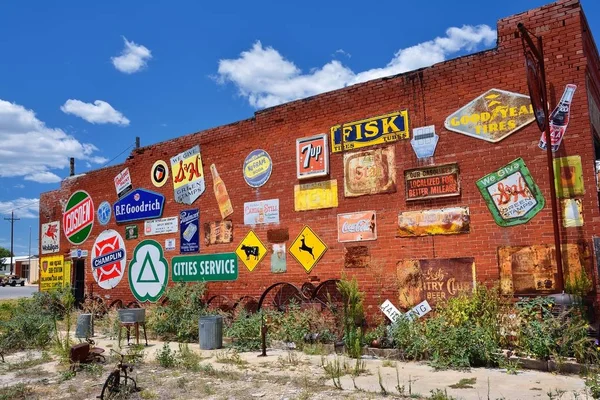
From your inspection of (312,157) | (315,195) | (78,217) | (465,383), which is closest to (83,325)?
(78,217)

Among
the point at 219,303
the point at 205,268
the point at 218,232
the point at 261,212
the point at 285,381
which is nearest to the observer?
the point at 285,381

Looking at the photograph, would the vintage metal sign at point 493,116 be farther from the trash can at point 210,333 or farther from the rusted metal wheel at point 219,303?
the rusted metal wheel at point 219,303

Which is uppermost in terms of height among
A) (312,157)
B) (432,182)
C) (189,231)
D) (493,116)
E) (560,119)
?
(493,116)

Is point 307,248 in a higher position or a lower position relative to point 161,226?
lower

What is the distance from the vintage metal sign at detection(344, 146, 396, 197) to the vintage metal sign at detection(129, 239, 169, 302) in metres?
7.00

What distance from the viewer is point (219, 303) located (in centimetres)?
1440

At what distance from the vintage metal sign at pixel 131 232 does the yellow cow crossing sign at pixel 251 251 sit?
15.7ft

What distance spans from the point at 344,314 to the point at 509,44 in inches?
253

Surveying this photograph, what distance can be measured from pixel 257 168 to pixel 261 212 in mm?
1221

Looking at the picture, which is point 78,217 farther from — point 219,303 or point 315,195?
point 315,195

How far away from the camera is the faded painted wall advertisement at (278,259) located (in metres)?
13.2

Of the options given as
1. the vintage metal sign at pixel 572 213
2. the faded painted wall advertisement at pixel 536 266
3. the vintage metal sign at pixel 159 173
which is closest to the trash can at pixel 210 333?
the vintage metal sign at pixel 159 173

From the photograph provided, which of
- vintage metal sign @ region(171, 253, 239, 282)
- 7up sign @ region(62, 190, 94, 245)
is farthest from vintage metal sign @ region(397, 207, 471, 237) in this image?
7up sign @ region(62, 190, 94, 245)

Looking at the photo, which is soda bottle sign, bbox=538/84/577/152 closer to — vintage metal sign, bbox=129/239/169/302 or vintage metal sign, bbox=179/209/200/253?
vintage metal sign, bbox=179/209/200/253
